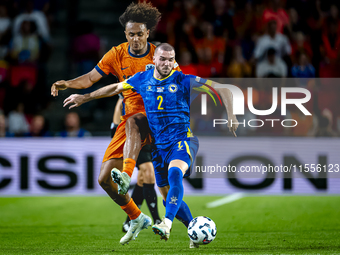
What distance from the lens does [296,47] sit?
11.1 m

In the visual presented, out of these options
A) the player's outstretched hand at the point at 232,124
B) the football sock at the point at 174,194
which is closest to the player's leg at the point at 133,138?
the football sock at the point at 174,194

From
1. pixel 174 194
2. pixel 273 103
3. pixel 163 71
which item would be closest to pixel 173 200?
pixel 174 194

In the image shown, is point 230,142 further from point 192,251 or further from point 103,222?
point 192,251

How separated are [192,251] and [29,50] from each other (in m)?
7.54

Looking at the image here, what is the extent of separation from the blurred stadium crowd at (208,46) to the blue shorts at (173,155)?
12.5 feet

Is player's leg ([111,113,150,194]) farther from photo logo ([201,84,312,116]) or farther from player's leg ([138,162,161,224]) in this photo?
photo logo ([201,84,312,116])

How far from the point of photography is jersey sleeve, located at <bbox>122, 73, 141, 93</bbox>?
5.63 metres

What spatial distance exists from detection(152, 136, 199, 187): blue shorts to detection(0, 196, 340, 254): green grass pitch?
2.69 feet

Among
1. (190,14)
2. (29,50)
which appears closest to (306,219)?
(190,14)

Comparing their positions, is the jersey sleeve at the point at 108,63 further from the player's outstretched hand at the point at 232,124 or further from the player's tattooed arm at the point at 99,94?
the player's outstretched hand at the point at 232,124

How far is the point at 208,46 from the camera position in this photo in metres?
11.1

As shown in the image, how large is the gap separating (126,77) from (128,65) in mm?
152

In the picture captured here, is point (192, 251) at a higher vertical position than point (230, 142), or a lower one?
lower

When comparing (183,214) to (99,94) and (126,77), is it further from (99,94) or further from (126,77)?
(126,77)
